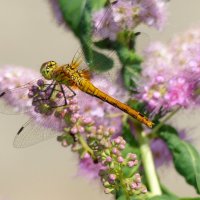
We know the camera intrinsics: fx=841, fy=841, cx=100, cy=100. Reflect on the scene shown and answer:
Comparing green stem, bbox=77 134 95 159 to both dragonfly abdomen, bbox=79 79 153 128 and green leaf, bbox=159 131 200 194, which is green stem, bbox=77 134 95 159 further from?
green leaf, bbox=159 131 200 194

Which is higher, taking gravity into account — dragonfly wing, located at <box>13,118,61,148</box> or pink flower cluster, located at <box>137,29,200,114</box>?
pink flower cluster, located at <box>137,29,200,114</box>

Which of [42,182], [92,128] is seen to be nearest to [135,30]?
[92,128]

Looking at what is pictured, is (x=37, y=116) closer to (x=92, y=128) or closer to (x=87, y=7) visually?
(x=92, y=128)

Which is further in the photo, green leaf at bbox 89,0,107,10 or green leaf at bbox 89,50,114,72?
green leaf at bbox 89,50,114,72

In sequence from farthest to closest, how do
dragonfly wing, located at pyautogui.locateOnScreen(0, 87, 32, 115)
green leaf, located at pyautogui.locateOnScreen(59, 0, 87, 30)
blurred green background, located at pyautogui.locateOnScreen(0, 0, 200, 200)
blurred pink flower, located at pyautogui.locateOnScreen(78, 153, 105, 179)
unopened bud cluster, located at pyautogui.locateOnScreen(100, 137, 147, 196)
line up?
1. blurred green background, located at pyautogui.locateOnScreen(0, 0, 200, 200)
2. blurred pink flower, located at pyautogui.locateOnScreen(78, 153, 105, 179)
3. dragonfly wing, located at pyautogui.locateOnScreen(0, 87, 32, 115)
4. green leaf, located at pyautogui.locateOnScreen(59, 0, 87, 30)
5. unopened bud cluster, located at pyautogui.locateOnScreen(100, 137, 147, 196)

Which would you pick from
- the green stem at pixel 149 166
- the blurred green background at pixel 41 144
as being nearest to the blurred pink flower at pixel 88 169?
the green stem at pixel 149 166

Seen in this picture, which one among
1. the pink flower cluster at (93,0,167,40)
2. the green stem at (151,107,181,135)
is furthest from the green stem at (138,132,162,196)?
the pink flower cluster at (93,0,167,40)

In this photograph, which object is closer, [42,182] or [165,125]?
[165,125]
